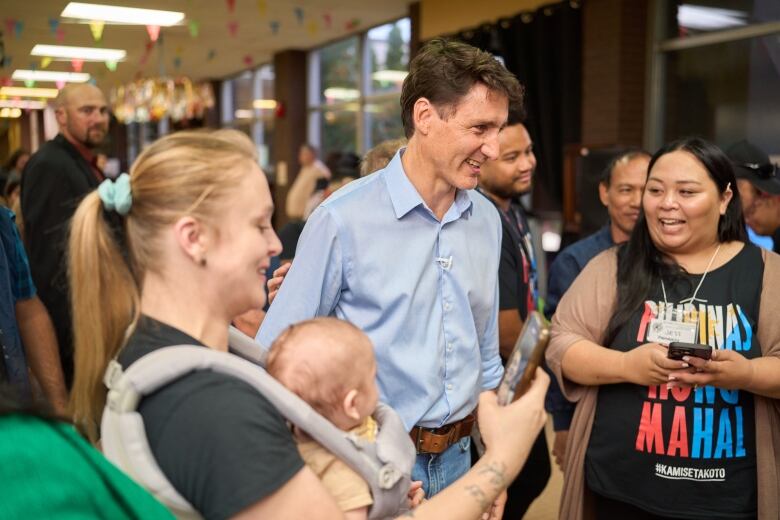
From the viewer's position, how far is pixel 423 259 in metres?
1.88

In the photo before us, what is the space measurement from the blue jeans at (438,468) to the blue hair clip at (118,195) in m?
1.02

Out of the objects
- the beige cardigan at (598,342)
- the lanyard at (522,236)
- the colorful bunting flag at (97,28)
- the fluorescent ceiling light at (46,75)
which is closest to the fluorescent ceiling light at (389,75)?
the colorful bunting flag at (97,28)

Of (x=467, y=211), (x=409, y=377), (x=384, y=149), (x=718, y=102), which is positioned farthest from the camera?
(x=718, y=102)

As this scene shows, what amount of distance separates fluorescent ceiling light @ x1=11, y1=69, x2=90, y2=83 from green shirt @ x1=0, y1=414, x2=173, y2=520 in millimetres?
13560

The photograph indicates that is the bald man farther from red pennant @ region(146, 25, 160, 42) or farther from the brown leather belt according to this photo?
red pennant @ region(146, 25, 160, 42)

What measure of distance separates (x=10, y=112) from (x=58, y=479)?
21.9 m

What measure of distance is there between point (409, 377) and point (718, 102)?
5474mm

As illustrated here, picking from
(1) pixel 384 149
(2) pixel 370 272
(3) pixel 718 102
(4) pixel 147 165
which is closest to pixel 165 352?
(4) pixel 147 165

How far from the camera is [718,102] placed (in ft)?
20.7

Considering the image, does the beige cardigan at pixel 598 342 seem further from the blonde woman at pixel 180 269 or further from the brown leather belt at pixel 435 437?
the blonde woman at pixel 180 269

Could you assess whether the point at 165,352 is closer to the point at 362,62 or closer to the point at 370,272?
the point at 370,272

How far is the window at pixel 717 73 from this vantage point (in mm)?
5859

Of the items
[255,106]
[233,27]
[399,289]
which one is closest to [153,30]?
[233,27]

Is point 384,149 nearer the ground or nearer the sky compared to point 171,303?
nearer the sky
